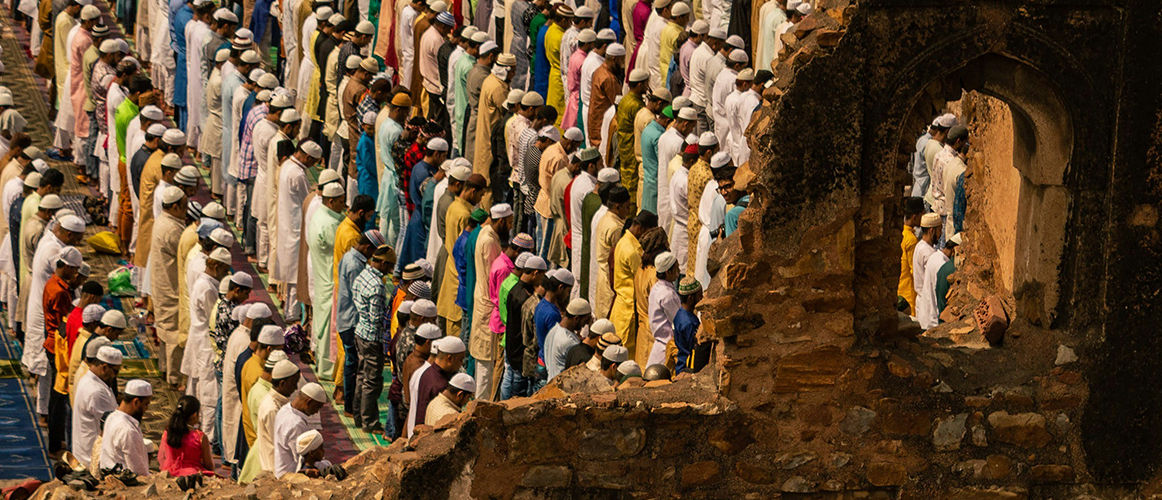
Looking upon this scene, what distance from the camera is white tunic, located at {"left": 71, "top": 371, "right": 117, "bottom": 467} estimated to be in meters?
13.2

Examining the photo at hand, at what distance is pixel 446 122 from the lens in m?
19.2

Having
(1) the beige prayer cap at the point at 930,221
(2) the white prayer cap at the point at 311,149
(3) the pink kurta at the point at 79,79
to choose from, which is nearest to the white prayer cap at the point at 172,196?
(2) the white prayer cap at the point at 311,149

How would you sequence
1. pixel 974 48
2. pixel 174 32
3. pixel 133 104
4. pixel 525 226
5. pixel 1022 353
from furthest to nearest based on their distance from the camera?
pixel 174 32
pixel 133 104
pixel 525 226
pixel 1022 353
pixel 974 48

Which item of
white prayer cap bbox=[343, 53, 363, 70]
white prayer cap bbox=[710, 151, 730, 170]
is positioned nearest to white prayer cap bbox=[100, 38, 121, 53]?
white prayer cap bbox=[343, 53, 363, 70]

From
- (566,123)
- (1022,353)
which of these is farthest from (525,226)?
(1022,353)

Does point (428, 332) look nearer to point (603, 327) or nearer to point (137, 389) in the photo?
point (603, 327)

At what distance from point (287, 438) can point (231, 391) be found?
5.64 feet

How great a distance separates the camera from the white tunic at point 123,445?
12.3 m

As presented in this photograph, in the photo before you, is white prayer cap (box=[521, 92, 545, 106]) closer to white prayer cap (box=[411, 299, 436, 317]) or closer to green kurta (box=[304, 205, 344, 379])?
green kurta (box=[304, 205, 344, 379])

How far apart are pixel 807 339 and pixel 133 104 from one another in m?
11.2

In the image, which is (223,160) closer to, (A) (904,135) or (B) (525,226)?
(B) (525,226)

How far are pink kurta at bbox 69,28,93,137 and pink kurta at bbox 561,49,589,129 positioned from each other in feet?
17.2

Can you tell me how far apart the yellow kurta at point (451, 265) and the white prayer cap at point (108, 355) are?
2.85m

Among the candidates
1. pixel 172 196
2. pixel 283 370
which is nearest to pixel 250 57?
pixel 172 196
